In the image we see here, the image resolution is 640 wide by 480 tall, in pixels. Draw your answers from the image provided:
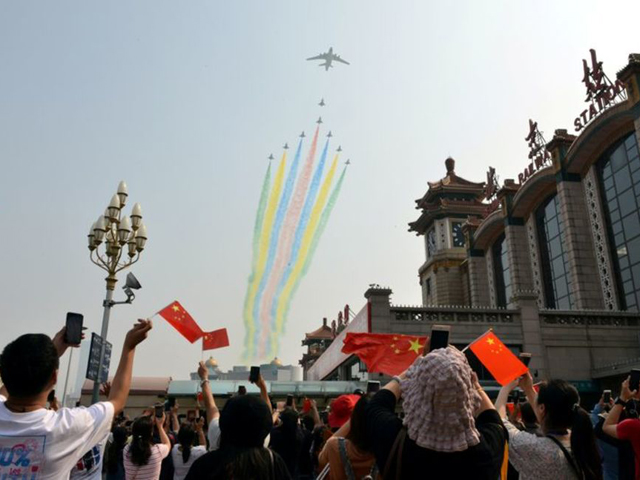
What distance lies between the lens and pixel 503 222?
1567 inches

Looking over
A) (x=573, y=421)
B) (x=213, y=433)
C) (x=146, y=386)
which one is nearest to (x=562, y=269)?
(x=146, y=386)

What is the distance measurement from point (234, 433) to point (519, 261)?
37.8m

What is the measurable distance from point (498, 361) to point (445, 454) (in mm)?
2588

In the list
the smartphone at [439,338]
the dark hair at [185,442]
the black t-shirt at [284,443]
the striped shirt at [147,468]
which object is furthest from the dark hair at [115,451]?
the smartphone at [439,338]

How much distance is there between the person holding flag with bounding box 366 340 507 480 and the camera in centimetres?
254

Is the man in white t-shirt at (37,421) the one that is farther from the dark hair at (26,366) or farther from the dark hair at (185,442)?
the dark hair at (185,442)

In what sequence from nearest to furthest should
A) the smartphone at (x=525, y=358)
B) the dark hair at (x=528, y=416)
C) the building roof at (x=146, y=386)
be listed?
the smartphone at (x=525, y=358) < the dark hair at (x=528, y=416) < the building roof at (x=146, y=386)

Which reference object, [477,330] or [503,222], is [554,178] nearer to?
[503,222]

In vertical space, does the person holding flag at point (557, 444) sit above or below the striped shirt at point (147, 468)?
above

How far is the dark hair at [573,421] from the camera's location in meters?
3.54

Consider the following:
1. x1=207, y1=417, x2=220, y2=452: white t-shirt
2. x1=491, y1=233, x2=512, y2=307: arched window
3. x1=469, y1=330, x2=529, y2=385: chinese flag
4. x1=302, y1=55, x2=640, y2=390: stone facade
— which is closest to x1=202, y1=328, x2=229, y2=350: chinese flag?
x1=207, y1=417, x2=220, y2=452: white t-shirt

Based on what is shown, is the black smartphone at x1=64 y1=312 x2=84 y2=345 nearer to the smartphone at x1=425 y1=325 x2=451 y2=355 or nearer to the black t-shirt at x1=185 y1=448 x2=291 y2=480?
the black t-shirt at x1=185 y1=448 x2=291 y2=480

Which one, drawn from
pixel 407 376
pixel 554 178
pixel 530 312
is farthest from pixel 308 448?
Answer: pixel 554 178

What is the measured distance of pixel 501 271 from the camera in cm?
4191
